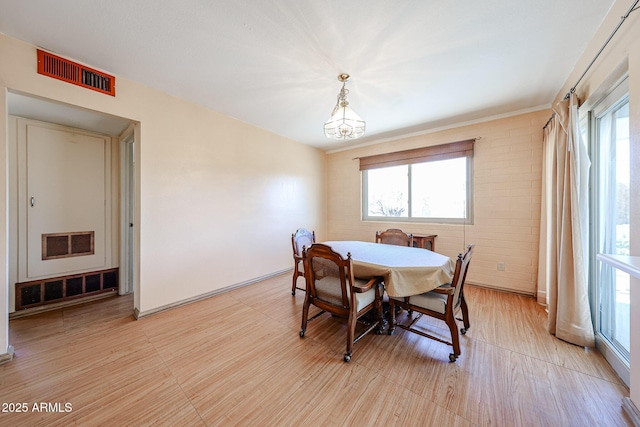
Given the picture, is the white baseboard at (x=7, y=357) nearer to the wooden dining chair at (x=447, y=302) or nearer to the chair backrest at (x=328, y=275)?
the chair backrest at (x=328, y=275)

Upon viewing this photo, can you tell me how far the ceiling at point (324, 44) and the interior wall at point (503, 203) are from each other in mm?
442

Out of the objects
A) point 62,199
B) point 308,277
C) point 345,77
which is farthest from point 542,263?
point 62,199

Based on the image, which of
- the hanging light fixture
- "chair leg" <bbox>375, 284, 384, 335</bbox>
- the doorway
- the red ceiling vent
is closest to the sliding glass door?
"chair leg" <bbox>375, 284, 384, 335</bbox>

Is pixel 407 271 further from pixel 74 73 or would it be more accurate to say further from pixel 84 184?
A: pixel 84 184

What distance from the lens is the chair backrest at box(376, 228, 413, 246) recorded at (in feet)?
10.3

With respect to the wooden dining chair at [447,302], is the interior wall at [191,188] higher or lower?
higher

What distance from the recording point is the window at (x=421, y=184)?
347cm

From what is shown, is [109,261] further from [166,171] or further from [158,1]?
[158,1]

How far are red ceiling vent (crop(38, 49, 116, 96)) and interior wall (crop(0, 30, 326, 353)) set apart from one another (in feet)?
0.15

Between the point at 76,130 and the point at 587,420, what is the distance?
5.49m

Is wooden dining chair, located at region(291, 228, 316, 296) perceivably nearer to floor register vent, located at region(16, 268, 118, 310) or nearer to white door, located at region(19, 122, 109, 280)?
floor register vent, located at region(16, 268, 118, 310)

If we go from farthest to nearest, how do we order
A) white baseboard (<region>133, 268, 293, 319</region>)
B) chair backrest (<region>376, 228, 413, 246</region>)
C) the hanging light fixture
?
1. chair backrest (<region>376, 228, 413, 246</region>)
2. white baseboard (<region>133, 268, 293, 319</region>)
3. the hanging light fixture

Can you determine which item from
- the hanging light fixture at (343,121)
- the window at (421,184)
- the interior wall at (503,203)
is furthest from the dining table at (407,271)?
the window at (421,184)

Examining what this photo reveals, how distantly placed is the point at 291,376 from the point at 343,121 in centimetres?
219
